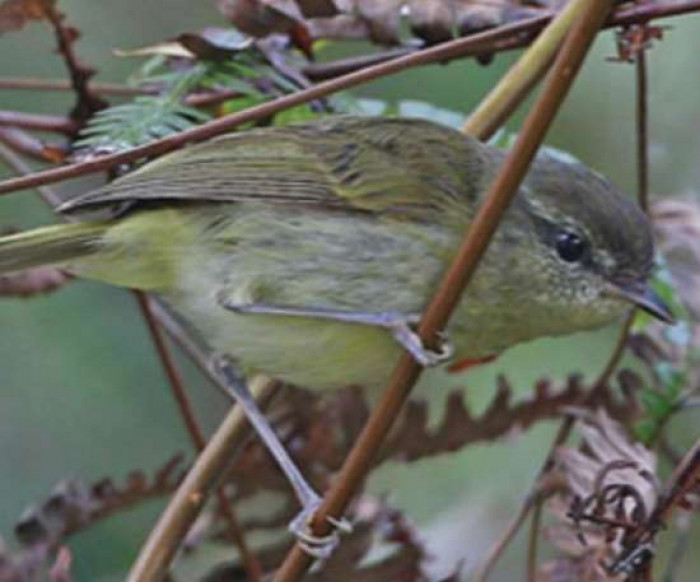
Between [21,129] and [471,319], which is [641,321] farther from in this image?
[21,129]

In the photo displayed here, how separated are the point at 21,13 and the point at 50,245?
366mm

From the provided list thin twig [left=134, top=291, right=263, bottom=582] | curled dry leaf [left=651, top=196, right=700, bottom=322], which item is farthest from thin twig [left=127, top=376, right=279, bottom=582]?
curled dry leaf [left=651, top=196, right=700, bottom=322]

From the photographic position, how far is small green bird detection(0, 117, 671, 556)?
2.73m

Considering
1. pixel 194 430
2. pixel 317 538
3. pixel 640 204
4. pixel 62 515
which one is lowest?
pixel 62 515

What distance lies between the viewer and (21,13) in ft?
8.98

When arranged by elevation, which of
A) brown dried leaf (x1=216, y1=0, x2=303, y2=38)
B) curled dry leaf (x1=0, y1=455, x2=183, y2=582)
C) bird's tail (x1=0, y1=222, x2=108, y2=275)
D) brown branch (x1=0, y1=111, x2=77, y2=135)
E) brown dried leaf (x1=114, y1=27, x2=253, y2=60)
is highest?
brown dried leaf (x1=216, y1=0, x2=303, y2=38)

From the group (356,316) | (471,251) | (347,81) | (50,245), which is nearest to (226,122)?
(347,81)

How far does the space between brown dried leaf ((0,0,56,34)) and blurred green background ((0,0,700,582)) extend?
194 cm

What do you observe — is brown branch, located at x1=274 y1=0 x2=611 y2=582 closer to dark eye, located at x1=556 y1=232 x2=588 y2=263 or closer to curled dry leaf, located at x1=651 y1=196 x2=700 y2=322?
dark eye, located at x1=556 y1=232 x2=588 y2=263

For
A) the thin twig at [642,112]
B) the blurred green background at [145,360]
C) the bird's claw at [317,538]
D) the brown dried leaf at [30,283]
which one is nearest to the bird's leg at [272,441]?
the bird's claw at [317,538]

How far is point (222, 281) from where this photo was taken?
282cm

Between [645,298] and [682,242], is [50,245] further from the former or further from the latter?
[682,242]

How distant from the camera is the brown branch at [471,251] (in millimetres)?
1813

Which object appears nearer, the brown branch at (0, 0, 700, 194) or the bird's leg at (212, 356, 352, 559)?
the brown branch at (0, 0, 700, 194)
